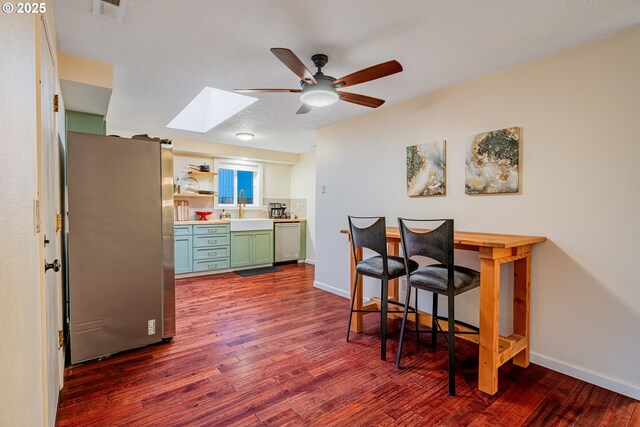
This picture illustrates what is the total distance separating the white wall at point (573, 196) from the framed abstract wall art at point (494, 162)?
6 centimetres

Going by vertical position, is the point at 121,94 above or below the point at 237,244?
above

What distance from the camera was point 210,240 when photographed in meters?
5.16

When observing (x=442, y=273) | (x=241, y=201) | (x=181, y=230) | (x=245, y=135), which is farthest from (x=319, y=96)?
(x=241, y=201)

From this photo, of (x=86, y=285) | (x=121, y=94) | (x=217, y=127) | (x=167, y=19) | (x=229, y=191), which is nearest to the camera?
(x=167, y=19)

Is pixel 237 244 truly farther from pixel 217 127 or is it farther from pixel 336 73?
pixel 336 73

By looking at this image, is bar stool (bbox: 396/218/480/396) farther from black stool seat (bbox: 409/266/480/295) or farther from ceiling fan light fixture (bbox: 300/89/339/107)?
ceiling fan light fixture (bbox: 300/89/339/107)

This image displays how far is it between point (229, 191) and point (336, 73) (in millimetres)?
4079

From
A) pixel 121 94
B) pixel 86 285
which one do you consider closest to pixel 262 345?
pixel 86 285

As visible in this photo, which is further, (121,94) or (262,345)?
(121,94)

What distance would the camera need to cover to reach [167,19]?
1.87 meters

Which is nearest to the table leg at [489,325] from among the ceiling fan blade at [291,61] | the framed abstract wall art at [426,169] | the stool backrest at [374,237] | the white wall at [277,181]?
the stool backrest at [374,237]

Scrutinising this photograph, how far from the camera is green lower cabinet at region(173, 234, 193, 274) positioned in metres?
4.84

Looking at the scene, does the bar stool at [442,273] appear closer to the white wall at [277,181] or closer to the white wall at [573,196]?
the white wall at [573,196]

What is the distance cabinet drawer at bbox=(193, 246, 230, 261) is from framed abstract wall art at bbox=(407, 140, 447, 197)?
345 cm
